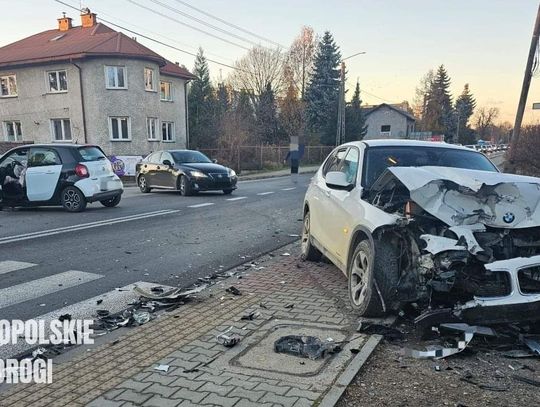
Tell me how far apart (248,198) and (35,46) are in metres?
28.0

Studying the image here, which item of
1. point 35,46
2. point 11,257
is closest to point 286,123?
point 35,46

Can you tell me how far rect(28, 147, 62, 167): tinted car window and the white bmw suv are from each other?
9.42m

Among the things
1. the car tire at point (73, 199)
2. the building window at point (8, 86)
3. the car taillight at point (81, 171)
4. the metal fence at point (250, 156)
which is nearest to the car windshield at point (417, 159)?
the car taillight at point (81, 171)

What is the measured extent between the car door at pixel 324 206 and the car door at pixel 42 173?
789cm

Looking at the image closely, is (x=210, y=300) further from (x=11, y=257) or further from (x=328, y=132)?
(x=328, y=132)

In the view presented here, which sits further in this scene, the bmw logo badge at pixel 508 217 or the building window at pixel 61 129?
the building window at pixel 61 129

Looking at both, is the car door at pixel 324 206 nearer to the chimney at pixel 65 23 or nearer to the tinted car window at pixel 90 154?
the tinted car window at pixel 90 154

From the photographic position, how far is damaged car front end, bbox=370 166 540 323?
3.63m

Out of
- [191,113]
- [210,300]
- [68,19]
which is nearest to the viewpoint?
[210,300]

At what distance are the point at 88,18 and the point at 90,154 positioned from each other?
93.9ft

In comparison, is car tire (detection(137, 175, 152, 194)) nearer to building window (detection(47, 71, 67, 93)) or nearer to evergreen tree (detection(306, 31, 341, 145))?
building window (detection(47, 71, 67, 93))

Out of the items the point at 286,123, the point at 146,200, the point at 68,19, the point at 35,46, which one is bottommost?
the point at 146,200

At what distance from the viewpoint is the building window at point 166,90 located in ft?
114

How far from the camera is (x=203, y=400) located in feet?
9.95
